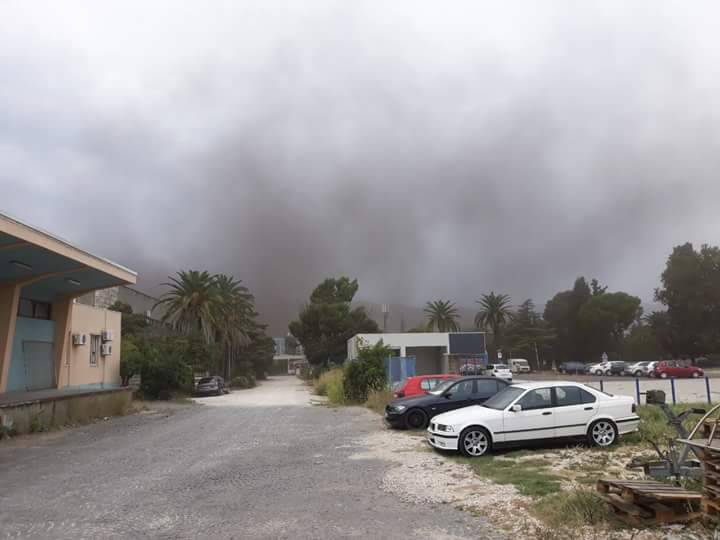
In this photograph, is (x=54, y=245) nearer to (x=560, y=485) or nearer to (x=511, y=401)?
(x=511, y=401)

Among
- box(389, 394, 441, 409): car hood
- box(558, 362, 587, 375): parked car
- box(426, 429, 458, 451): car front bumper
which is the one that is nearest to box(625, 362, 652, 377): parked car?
box(558, 362, 587, 375): parked car

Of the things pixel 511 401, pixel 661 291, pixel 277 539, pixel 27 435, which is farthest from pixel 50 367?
pixel 661 291

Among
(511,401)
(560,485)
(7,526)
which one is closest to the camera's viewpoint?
(7,526)

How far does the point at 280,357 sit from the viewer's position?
Answer: 146625mm

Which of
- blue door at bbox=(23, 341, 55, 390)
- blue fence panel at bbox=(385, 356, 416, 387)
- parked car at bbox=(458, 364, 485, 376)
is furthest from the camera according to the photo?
parked car at bbox=(458, 364, 485, 376)

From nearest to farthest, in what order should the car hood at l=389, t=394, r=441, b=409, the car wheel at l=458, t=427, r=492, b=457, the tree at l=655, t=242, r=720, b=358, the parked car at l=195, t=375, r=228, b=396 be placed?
→ the car wheel at l=458, t=427, r=492, b=457, the car hood at l=389, t=394, r=441, b=409, the parked car at l=195, t=375, r=228, b=396, the tree at l=655, t=242, r=720, b=358

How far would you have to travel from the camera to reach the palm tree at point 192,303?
184ft

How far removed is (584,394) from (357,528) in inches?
286

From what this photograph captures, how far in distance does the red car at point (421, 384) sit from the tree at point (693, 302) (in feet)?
215

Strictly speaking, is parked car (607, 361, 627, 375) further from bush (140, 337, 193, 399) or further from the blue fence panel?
bush (140, 337, 193, 399)

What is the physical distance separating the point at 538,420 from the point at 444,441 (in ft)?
6.21

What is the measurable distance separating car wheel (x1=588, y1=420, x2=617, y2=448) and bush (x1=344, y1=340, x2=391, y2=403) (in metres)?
17.6

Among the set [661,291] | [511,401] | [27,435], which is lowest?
[27,435]

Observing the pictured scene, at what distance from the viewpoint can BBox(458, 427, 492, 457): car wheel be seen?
465 inches
